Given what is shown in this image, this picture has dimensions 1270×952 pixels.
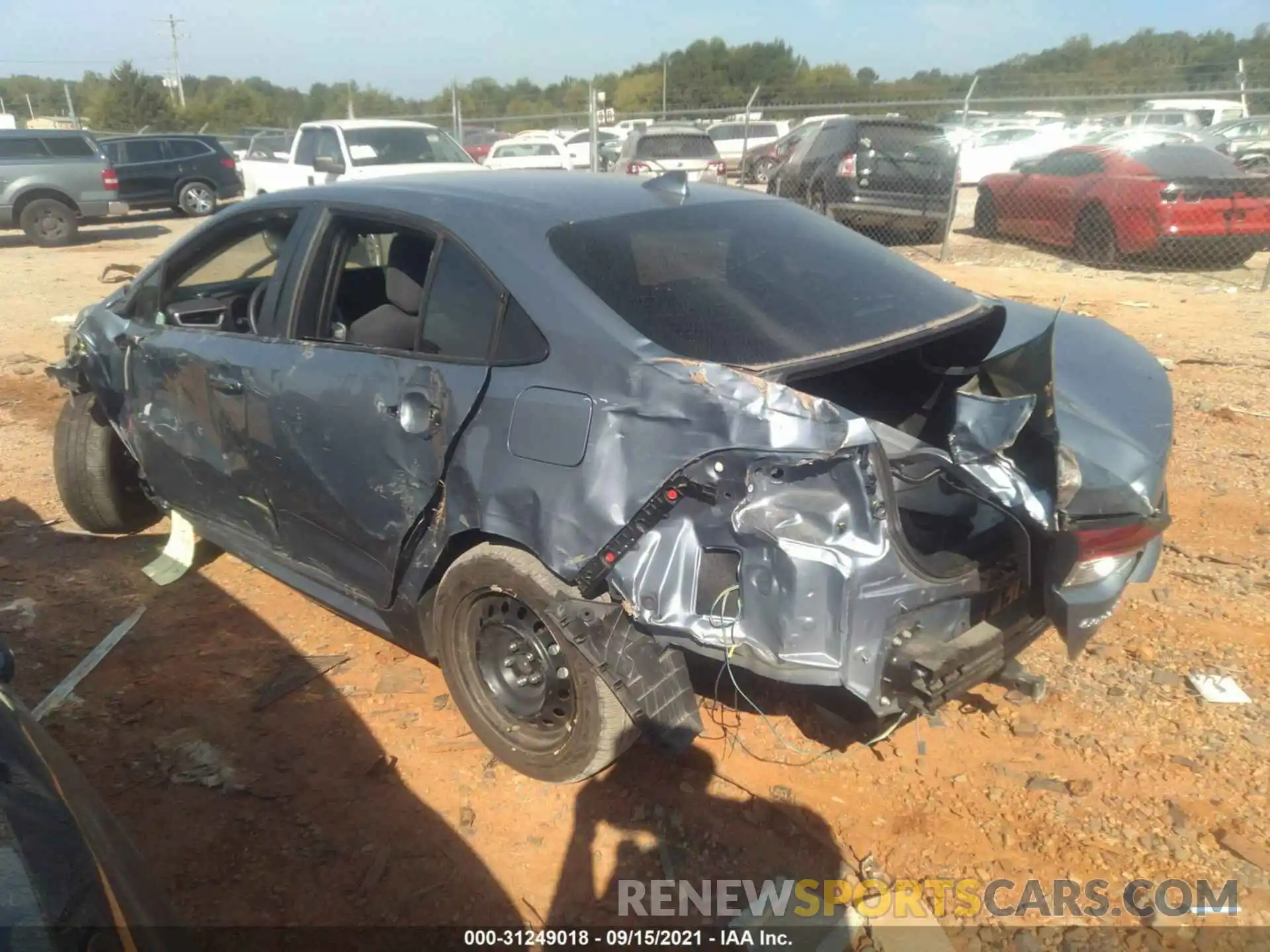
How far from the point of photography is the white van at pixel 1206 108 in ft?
73.4

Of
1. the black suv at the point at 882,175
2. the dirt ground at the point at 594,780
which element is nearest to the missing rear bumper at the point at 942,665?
the dirt ground at the point at 594,780

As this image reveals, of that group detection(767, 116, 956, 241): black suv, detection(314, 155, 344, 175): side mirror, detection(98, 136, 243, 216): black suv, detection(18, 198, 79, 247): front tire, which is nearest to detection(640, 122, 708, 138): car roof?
detection(767, 116, 956, 241): black suv

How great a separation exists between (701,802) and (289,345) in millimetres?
2017

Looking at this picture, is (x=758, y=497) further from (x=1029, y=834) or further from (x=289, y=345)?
(x=289, y=345)

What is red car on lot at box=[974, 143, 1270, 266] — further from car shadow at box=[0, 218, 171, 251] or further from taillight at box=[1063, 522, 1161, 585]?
car shadow at box=[0, 218, 171, 251]

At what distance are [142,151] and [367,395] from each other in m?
18.5

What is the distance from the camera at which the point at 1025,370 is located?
2781mm

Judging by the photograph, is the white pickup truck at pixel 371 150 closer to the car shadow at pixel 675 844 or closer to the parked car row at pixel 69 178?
the parked car row at pixel 69 178

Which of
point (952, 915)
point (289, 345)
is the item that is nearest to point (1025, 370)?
point (952, 915)

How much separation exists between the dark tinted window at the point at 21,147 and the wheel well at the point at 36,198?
0.57 meters

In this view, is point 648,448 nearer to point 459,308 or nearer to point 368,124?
point 459,308

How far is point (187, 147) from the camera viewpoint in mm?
18391

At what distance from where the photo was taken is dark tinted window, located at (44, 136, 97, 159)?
15.7 meters

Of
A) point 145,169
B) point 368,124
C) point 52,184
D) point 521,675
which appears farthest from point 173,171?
point 521,675
